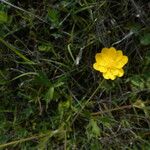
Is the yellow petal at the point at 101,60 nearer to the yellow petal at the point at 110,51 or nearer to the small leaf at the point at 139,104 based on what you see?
the yellow petal at the point at 110,51

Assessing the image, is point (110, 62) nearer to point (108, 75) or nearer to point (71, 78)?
point (108, 75)

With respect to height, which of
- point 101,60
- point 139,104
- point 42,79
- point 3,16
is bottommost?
point 139,104

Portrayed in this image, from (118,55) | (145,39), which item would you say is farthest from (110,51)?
(145,39)

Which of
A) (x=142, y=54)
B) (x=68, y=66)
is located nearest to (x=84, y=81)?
(x=68, y=66)

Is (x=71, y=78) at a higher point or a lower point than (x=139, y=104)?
higher

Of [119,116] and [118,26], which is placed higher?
[118,26]

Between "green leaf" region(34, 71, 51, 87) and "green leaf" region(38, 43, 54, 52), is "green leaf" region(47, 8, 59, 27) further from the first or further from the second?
"green leaf" region(34, 71, 51, 87)

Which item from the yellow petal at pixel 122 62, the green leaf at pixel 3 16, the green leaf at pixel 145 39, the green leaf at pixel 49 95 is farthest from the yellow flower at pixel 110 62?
the green leaf at pixel 3 16

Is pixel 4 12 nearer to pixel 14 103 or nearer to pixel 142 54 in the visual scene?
pixel 14 103
